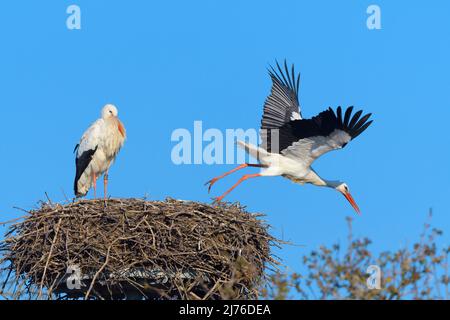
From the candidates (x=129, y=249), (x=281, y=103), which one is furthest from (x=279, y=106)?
(x=129, y=249)

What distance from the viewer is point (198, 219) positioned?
36.7 ft

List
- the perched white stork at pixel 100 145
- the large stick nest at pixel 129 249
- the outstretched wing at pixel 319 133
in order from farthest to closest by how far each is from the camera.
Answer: the perched white stork at pixel 100 145 → the outstretched wing at pixel 319 133 → the large stick nest at pixel 129 249

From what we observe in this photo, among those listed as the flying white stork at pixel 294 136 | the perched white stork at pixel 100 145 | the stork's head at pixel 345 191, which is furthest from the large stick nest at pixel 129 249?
the stork's head at pixel 345 191

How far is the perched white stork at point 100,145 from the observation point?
13859 millimetres

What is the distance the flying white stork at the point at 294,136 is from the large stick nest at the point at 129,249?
3.32 feet

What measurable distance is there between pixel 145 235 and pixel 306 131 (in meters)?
3.21

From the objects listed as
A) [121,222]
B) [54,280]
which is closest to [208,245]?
[121,222]

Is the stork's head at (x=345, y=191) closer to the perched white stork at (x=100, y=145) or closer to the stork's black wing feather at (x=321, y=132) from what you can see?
the stork's black wing feather at (x=321, y=132)

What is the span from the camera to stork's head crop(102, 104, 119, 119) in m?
14.1

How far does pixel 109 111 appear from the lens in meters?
14.2

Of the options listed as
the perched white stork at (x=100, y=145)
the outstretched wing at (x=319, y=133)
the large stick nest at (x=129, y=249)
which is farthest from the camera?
the perched white stork at (x=100, y=145)

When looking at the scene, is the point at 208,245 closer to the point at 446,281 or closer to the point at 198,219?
the point at 198,219

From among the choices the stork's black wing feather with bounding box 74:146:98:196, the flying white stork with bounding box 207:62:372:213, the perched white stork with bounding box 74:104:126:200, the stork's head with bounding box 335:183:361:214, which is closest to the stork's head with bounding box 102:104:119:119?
the perched white stork with bounding box 74:104:126:200

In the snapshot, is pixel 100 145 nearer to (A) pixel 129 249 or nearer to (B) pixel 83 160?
(B) pixel 83 160
